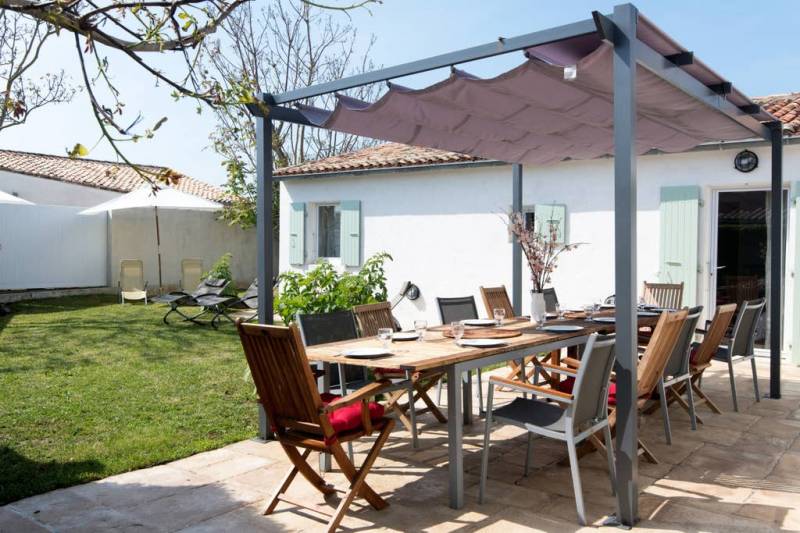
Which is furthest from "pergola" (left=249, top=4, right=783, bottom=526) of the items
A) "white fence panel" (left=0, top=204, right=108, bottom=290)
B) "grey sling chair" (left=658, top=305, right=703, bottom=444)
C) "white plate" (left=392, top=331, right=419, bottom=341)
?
"white fence panel" (left=0, top=204, right=108, bottom=290)

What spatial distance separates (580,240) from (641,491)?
5.53 meters

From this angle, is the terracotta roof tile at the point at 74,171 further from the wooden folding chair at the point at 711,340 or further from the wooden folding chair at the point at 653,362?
the wooden folding chair at the point at 653,362

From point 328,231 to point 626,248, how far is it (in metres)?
8.94

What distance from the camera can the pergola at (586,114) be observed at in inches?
129

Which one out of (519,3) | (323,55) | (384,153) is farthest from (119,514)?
(323,55)

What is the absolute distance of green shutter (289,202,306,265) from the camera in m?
11.6

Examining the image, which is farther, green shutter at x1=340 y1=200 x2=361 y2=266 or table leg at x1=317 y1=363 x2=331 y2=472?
green shutter at x1=340 y1=200 x2=361 y2=266

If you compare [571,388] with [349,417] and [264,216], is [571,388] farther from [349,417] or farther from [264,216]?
[264,216]

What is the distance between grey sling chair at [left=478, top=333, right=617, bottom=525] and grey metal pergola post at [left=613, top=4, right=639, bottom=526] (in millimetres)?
122

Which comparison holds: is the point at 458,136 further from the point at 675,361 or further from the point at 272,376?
the point at 272,376

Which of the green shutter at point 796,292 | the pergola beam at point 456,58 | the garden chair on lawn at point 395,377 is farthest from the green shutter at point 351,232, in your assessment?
the pergola beam at point 456,58

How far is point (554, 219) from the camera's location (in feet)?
29.1

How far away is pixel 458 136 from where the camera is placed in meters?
5.46

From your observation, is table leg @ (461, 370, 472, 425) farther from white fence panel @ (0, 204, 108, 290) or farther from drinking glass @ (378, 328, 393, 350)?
white fence panel @ (0, 204, 108, 290)
